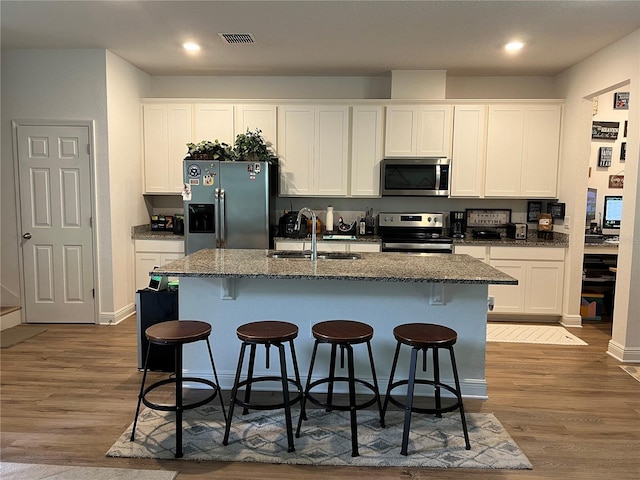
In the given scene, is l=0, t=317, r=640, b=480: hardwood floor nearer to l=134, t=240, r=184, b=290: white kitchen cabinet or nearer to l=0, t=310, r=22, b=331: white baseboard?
l=0, t=310, r=22, b=331: white baseboard

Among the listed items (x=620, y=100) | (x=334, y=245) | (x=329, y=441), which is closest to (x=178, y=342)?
(x=329, y=441)

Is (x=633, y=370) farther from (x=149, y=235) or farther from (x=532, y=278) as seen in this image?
(x=149, y=235)

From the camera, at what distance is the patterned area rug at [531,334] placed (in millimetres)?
4355

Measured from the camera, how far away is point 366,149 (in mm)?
5133

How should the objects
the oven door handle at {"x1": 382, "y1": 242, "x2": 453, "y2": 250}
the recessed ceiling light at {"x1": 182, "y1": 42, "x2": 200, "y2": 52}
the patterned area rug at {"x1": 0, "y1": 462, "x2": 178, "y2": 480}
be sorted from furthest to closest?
the oven door handle at {"x1": 382, "y1": 242, "x2": 453, "y2": 250} → the recessed ceiling light at {"x1": 182, "y1": 42, "x2": 200, "y2": 52} → the patterned area rug at {"x1": 0, "y1": 462, "x2": 178, "y2": 480}

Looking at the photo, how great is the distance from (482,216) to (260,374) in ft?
11.5

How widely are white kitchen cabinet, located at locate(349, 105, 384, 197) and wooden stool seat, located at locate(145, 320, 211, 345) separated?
300cm

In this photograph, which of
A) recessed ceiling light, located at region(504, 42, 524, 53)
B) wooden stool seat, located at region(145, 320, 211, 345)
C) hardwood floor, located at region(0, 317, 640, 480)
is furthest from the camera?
recessed ceiling light, located at region(504, 42, 524, 53)

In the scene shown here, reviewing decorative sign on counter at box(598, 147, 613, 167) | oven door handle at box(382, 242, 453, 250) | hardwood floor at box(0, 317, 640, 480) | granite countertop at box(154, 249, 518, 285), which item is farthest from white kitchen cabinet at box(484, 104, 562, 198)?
granite countertop at box(154, 249, 518, 285)

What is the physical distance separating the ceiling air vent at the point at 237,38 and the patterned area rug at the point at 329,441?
3.04 metres

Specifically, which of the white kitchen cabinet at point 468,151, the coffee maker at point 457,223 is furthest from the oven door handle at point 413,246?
the white kitchen cabinet at point 468,151

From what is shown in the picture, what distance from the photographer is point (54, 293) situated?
15.4 feet

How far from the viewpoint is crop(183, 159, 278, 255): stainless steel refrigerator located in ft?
15.6

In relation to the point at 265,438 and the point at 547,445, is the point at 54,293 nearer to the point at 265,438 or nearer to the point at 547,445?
the point at 265,438
